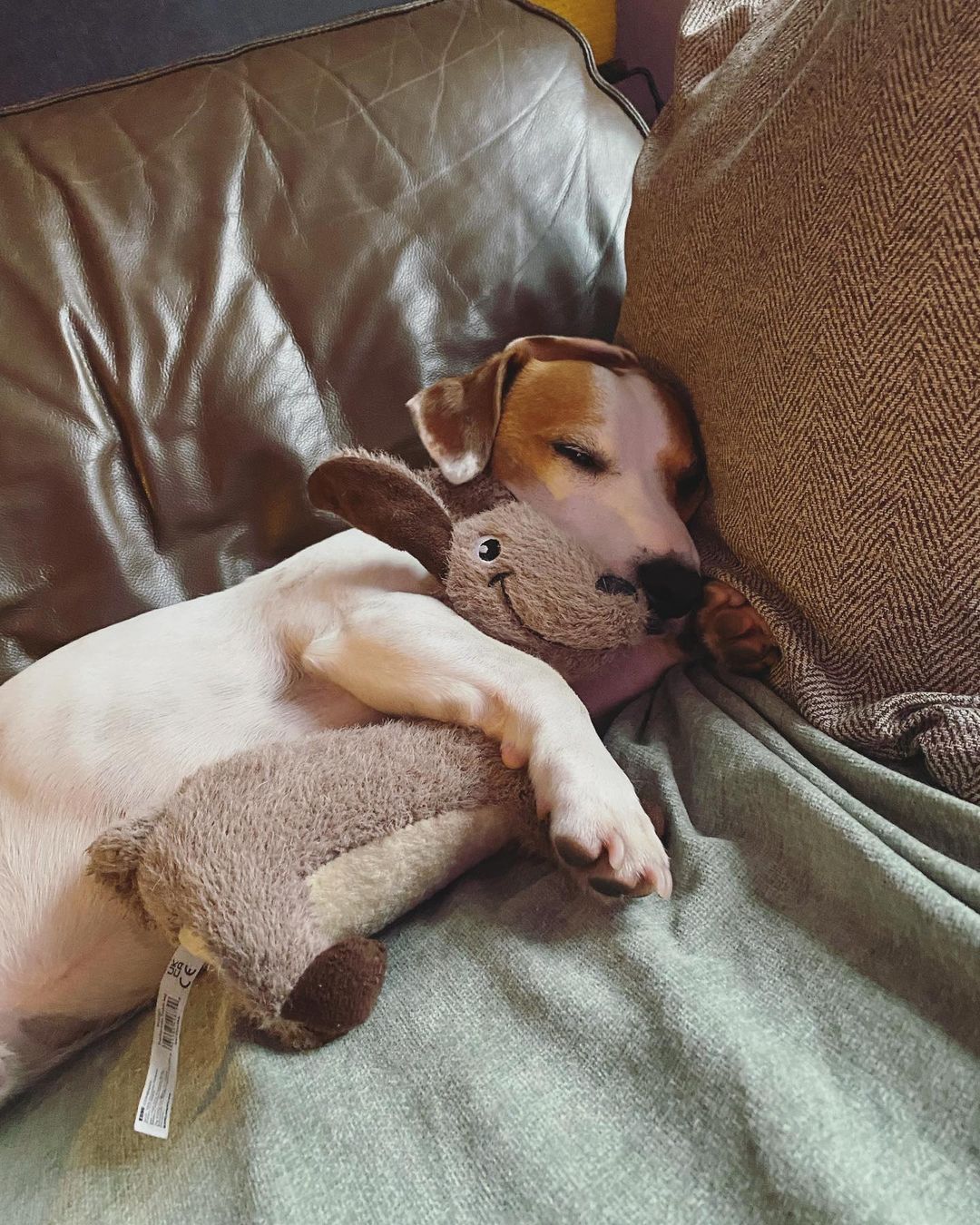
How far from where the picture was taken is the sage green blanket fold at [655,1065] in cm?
47

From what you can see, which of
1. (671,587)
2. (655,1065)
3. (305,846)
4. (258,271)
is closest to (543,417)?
(671,587)

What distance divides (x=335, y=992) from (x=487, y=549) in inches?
17.3

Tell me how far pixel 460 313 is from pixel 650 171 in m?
0.35

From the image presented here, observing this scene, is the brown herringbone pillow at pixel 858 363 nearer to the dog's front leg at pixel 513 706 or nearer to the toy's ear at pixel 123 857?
the dog's front leg at pixel 513 706

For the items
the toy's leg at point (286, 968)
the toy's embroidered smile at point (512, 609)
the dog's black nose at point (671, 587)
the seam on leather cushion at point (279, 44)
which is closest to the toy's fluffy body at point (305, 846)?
the toy's leg at point (286, 968)

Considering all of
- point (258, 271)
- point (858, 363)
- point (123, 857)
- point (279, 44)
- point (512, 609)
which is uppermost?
point (279, 44)

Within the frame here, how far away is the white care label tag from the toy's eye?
0.45 meters

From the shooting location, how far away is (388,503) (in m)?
0.89

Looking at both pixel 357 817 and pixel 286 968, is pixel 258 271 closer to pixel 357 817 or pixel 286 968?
pixel 357 817

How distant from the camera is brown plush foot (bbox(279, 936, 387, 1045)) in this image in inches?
24.5

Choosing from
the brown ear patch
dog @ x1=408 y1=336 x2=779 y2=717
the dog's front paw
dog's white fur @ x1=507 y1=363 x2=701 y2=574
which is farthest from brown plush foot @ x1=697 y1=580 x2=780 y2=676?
the brown ear patch

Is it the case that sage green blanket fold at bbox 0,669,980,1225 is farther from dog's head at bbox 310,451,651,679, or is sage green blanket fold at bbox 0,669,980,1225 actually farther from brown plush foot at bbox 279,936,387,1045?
dog's head at bbox 310,451,651,679

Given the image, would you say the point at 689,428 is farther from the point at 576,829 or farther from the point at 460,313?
the point at 576,829

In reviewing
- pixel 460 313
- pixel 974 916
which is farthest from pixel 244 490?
pixel 974 916
